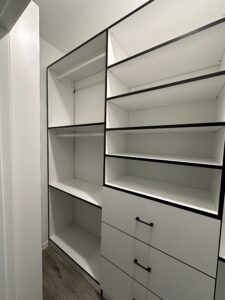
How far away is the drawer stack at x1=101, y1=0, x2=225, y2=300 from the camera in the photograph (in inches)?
30.4

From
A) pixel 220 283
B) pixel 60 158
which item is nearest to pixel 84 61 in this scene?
pixel 60 158

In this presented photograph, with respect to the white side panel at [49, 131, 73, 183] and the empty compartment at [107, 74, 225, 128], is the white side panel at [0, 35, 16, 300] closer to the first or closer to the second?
the empty compartment at [107, 74, 225, 128]

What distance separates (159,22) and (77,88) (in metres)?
1.27

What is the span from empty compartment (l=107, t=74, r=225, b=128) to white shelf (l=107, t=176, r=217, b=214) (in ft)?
1.72

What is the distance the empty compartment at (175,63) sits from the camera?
796 millimetres

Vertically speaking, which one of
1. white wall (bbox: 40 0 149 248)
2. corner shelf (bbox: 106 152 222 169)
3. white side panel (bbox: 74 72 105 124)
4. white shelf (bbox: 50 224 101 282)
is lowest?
white shelf (bbox: 50 224 101 282)

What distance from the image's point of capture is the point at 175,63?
1026 millimetres

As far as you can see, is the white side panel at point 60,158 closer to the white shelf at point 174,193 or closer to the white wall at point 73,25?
the white wall at point 73,25

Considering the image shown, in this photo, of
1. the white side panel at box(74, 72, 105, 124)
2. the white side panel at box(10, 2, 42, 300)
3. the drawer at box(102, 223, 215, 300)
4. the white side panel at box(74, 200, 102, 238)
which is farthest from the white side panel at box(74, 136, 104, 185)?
the white side panel at box(10, 2, 42, 300)

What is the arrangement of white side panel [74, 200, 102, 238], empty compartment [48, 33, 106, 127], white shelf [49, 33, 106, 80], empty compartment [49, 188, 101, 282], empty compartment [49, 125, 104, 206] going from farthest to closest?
white side panel [74, 200, 102, 238] → empty compartment [49, 125, 104, 206] → empty compartment [49, 188, 101, 282] → empty compartment [48, 33, 106, 127] → white shelf [49, 33, 106, 80]

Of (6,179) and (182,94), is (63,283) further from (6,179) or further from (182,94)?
(182,94)

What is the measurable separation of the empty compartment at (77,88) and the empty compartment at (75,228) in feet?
3.49

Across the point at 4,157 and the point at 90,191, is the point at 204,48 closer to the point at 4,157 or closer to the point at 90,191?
the point at 4,157

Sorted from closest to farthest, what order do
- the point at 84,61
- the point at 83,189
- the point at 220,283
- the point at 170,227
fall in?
the point at 220,283
the point at 170,227
the point at 84,61
the point at 83,189
